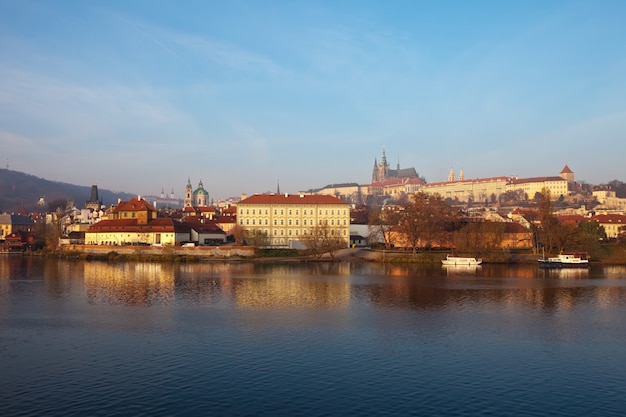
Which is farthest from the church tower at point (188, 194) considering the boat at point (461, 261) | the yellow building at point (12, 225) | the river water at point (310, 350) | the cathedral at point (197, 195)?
the river water at point (310, 350)

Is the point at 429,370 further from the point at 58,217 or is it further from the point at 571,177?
the point at 571,177

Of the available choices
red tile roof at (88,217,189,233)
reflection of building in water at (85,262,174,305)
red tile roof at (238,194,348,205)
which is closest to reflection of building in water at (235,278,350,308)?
reflection of building in water at (85,262,174,305)

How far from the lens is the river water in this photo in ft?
49.4

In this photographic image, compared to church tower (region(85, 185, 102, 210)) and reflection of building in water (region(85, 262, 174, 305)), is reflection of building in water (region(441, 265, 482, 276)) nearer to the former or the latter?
reflection of building in water (region(85, 262, 174, 305))

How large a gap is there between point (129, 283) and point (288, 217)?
3638 centimetres

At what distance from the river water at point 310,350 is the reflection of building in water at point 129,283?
0.36 m

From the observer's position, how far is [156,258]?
62000mm

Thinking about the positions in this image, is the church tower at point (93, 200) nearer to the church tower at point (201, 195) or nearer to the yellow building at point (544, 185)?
the church tower at point (201, 195)

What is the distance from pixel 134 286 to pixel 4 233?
69.3 metres

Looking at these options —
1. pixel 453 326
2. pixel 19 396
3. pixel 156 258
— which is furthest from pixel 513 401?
pixel 156 258

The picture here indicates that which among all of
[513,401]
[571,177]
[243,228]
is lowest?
[513,401]

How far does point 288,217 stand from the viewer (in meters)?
74.7

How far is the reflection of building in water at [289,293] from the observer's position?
30344mm

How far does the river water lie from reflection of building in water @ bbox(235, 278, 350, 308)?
12cm
